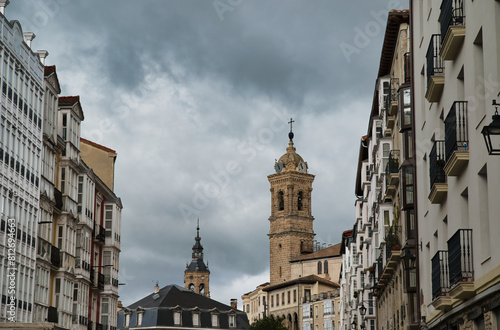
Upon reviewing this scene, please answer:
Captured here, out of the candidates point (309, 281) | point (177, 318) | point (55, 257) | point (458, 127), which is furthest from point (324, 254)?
point (458, 127)

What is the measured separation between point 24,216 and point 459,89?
2396 cm

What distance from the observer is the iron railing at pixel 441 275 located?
2231 cm

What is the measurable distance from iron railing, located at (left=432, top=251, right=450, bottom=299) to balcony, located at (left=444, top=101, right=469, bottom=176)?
2694 mm

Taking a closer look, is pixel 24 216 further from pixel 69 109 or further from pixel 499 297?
pixel 499 297

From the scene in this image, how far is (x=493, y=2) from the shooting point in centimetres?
1786

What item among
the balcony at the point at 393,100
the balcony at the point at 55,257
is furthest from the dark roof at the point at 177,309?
the balcony at the point at 393,100

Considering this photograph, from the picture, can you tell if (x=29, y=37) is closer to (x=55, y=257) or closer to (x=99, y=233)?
(x=55, y=257)

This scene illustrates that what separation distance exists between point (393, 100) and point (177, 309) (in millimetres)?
107815

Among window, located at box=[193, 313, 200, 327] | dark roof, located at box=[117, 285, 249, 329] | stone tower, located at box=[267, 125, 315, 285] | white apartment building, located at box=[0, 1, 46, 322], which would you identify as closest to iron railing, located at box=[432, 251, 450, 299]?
white apartment building, located at box=[0, 1, 46, 322]

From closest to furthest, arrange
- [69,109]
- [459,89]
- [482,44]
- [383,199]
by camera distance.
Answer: [482,44] → [459,89] → [383,199] → [69,109]

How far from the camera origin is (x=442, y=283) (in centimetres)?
2244

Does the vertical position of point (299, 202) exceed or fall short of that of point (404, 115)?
it exceeds it

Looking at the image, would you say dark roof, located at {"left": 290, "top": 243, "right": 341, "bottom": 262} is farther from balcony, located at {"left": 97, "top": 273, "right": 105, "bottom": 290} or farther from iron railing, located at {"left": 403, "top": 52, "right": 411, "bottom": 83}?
iron railing, located at {"left": 403, "top": 52, "right": 411, "bottom": 83}

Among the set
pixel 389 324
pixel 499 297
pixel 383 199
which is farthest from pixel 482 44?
pixel 389 324
